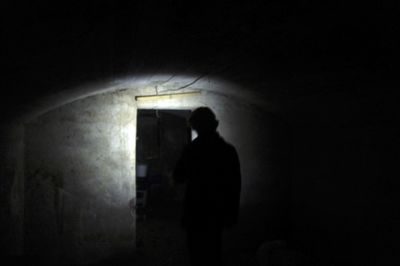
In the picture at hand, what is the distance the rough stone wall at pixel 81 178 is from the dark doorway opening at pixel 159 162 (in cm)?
301

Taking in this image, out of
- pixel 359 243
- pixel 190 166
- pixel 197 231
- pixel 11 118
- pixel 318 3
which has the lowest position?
pixel 359 243

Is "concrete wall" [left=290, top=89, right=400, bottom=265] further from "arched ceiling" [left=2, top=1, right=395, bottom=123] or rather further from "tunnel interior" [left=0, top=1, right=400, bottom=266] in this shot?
"arched ceiling" [left=2, top=1, right=395, bottom=123]

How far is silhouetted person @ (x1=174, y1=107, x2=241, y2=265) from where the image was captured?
2.73 metres

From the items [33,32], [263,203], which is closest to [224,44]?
[33,32]

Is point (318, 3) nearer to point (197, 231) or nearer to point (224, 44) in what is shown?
point (224, 44)

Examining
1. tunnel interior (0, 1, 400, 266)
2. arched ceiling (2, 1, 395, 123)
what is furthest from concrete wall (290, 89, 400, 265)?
arched ceiling (2, 1, 395, 123)

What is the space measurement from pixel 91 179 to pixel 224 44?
3.23 m

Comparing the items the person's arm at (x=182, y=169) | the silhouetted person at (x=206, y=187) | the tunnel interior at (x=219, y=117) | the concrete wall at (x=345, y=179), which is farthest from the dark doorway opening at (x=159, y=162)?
the person's arm at (x=182, y=169)

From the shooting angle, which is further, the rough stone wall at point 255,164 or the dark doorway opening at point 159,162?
the dark doorway opening at point 159,162

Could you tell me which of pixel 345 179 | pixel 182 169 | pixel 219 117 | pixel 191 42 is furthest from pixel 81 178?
pixel 345 179

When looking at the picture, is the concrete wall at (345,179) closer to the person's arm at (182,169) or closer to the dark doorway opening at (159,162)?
the person's arm at (182,169)

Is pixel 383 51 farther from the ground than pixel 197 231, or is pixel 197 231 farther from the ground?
pixel 383 51

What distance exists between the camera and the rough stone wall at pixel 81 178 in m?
4.60

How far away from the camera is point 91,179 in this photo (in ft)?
15.9
